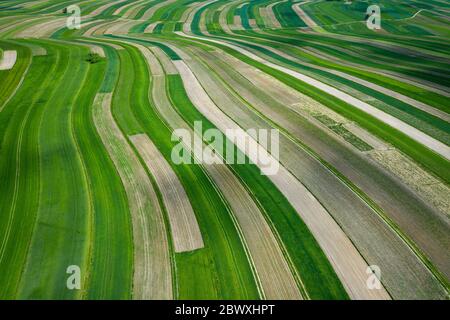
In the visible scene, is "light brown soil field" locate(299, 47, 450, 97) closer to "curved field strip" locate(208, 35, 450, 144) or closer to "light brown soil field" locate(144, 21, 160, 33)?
"curved field strip" locate(208, 35, 450, 144)

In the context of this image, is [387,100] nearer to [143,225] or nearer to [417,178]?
[417,178]

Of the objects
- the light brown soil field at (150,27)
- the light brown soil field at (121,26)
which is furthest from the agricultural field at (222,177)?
the light brown soil field at (150,27)

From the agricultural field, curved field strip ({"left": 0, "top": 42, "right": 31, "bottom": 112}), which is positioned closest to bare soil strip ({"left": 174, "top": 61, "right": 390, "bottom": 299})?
the agricultural field

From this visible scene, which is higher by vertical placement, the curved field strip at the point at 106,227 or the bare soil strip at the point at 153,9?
the bare soil strip at the point at 153,9

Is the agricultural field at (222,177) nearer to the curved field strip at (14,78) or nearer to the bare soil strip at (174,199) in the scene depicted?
the bare soil strip at (174,199)

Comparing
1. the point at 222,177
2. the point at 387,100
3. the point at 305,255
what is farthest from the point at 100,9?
the point at 305,255
